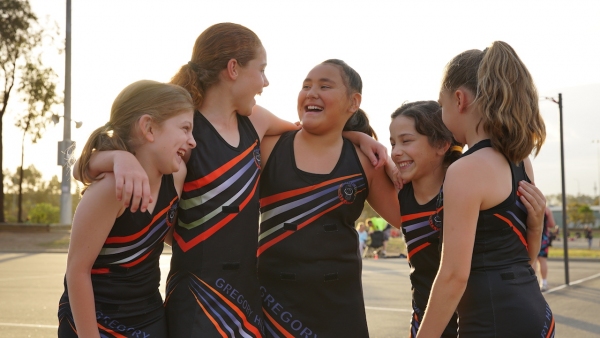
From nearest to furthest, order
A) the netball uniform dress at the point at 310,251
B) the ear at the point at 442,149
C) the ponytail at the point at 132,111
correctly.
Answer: the ponytail at the point at 132,111 → the netball uniform dress at the point at 310,251 → the ear at the point at 442,149

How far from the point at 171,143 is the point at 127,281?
2.28 feet

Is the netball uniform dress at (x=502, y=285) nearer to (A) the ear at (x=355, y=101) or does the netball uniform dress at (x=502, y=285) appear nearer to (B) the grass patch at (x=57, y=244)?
(A) the ear at (x=355, y=101)

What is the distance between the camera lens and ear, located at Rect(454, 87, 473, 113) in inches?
122

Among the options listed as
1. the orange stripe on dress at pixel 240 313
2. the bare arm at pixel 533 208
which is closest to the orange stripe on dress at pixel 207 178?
the orange stripe on dress at pixel 240 313

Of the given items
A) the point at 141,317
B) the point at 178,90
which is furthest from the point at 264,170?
the point at 141,317

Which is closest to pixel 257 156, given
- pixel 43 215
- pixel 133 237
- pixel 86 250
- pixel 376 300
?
pixel 133 237

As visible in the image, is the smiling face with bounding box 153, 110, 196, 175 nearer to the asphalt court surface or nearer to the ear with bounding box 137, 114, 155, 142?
the ear with bounding box 137, 114, 155, 142

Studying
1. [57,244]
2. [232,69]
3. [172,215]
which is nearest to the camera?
[172,215]

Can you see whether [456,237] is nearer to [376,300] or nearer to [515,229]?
[515,229]

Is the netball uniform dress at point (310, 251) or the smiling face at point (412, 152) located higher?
the smiling face at point (412, 152)

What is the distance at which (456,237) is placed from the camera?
285 centimetres

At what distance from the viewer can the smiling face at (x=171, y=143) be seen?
3.33m

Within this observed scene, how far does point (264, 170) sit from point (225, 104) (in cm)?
52

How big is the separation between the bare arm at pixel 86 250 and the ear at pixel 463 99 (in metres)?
Answer: 1.62
